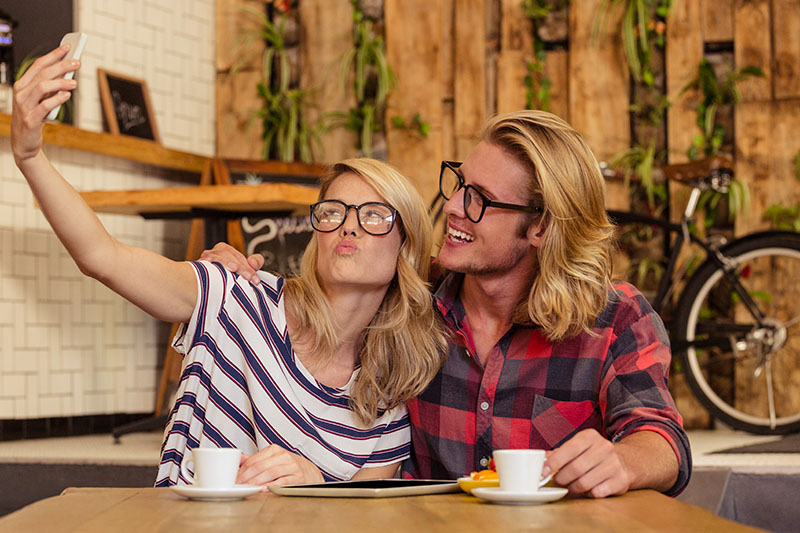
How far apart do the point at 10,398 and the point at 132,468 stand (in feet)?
3.12

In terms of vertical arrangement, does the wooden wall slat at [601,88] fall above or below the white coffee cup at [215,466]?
above

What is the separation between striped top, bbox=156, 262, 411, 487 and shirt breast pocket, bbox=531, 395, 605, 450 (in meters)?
0.31

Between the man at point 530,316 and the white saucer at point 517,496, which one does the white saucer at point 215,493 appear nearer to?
the white saucer at point 517,496

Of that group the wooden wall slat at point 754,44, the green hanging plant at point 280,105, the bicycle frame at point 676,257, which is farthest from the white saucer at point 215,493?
the wooden wall slat at point 754,44

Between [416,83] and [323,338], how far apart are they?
8.92 ft

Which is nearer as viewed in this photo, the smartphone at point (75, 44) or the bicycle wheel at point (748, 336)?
the smartphone at point (75, 44)

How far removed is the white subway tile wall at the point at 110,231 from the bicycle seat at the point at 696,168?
220cm

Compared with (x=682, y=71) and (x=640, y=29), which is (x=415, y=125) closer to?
(x=640, y=29)

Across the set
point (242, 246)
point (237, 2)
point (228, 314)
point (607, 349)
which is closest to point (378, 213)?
point (228, 314)

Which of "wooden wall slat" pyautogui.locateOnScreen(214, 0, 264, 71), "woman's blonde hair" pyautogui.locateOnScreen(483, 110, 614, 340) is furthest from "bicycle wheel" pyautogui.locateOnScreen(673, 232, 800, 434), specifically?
"wooden wall slat" pyautogui.locateOnScreen(214, 0, 264, 71)

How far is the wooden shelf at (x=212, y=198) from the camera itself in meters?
3.08

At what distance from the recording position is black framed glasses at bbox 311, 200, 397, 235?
179 cm

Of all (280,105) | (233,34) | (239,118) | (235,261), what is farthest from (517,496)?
(233,34)

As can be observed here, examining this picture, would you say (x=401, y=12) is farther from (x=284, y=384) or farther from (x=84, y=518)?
(x=84, y=518)
